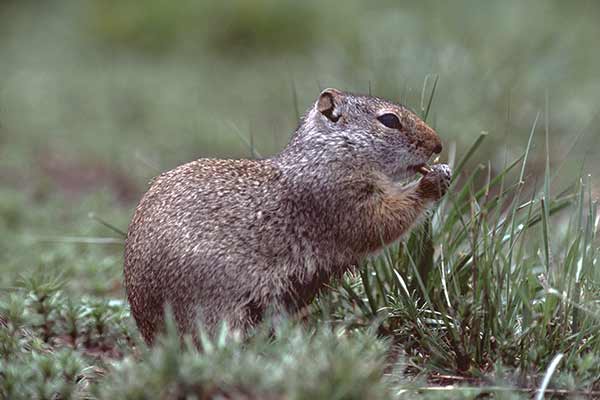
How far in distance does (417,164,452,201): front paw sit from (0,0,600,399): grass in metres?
0.09

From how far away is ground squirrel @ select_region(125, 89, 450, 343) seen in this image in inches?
128

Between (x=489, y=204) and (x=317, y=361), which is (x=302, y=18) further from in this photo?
(x=317, y=361)

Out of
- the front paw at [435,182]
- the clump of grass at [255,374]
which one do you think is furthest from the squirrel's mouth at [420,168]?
the clump of grass at [255,374]

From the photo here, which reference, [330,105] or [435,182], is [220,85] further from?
[435,182]

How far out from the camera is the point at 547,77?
738 cm

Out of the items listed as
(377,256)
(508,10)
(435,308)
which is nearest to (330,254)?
(377,256)

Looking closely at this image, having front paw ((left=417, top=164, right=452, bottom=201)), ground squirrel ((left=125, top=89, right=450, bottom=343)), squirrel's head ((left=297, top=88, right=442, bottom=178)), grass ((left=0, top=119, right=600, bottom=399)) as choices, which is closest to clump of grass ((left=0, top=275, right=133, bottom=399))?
grass ((left=0, top=119, right=600, bottom=399))

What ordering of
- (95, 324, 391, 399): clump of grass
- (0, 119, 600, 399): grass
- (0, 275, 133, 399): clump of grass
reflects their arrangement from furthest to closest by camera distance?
(0, 275, 133, 399): clump of grass → (0, 119, 600, 399): grass → (95, 324, 391, 399): clump of grass

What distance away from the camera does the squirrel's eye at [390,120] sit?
374 centimetres

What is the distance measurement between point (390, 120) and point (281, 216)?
0.65 metres

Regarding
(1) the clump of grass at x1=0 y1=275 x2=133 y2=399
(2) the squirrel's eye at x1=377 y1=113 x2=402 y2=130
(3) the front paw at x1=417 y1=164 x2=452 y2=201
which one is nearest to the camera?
(1) the clump of grass at x1=0 y1=275 x2=133 y2=399

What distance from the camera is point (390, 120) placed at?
3748 mm

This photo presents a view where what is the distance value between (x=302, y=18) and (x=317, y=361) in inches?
338

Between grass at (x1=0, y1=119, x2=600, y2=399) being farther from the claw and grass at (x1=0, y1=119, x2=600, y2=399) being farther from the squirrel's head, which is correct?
the squirrel's head
